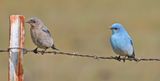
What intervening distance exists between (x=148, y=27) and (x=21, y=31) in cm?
1352

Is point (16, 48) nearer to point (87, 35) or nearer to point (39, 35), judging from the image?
point (39, 35)

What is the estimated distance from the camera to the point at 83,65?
53.1 ft

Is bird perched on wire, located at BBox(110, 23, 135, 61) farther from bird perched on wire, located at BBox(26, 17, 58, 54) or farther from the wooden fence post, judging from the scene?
the wooden fence post

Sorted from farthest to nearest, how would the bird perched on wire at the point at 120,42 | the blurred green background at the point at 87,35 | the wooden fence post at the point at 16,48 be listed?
the blurred green background at the point at 87,35, the bird perched on wire at the point at 120,42, the wooden fence post at the point at 16,48

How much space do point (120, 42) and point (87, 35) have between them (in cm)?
921

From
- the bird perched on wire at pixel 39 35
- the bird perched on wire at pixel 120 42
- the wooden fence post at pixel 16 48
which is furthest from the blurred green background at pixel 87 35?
the wooden fence post at pixel 16 48

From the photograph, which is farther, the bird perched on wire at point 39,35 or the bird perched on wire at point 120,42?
the bird perched on wire at point 39,35

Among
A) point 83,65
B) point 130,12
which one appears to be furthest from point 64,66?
point 130,12

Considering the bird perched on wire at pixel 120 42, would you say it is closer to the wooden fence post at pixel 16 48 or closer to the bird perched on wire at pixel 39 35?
the bird perched on wire at pixel 39 35

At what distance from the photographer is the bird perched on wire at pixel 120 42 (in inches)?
405

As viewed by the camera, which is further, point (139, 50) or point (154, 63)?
point (139, 50)

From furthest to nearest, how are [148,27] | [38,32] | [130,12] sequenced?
[130,12], [148,27], [38,32]

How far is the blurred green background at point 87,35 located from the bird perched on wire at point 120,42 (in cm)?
459

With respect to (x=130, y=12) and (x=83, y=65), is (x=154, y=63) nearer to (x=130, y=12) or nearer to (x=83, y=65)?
(x=83, y=65)
